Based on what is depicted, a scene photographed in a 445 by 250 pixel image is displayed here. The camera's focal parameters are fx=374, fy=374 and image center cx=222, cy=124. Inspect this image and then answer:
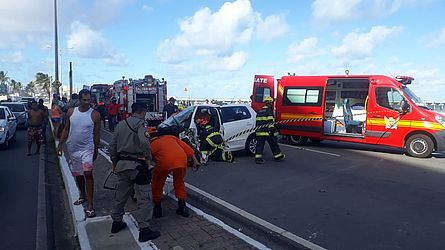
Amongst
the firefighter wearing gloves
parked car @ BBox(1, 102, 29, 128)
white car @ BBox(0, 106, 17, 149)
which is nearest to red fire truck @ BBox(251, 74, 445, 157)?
the firefighter wearing gloves

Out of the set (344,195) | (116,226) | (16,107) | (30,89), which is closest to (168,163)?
(116,226)

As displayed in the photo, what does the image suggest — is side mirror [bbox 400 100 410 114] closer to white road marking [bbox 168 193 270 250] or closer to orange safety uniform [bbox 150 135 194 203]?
white road marking [bbox 168 193 270 250]

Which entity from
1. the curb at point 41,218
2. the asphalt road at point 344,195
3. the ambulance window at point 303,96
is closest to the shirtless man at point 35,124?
the curb at point 41,218

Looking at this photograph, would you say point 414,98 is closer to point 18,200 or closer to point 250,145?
point 250,145

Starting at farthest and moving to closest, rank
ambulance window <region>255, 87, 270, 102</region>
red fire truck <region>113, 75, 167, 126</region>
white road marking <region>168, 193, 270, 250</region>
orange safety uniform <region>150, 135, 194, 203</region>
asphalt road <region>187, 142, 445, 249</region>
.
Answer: ambulance window <region>255, 87, 270, 102</region> → red fire truck <region>113, 75, 167, 126</region> → orange safety uniform <region>150, 135, 194, 203</region> → asphalt road <region>187, 142, 445, 249</region> → white road marking <region>168, 193, 270, 250</region>

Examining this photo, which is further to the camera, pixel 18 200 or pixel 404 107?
pixel 404 107

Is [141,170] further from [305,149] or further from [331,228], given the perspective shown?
[305,149]

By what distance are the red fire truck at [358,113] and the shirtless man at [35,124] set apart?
8.48 metres

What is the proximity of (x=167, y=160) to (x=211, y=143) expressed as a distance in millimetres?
5002

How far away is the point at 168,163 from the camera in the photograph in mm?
5207

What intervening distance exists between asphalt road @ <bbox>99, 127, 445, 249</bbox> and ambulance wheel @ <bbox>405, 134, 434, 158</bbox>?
0.28m

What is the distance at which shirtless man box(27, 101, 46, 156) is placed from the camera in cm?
1181

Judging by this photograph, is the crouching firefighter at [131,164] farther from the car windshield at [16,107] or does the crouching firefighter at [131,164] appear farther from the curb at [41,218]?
the car windshield at [16,107]

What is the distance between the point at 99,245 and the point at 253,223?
83.7 inches
